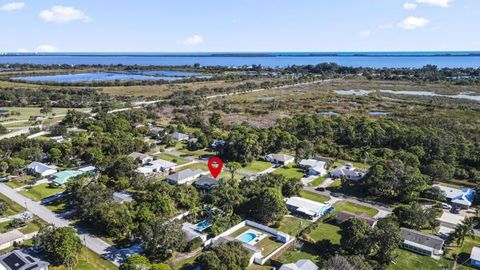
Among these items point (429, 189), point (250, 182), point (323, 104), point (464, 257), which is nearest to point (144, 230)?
point (250, 182)

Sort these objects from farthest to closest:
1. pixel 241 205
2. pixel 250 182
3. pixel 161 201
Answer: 1. pixel 250 182
2. pixel 241 205
3. pixel 161 201

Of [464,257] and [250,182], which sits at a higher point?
[250,182]

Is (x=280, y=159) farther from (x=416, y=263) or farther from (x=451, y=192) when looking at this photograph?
(x=416, y=263)

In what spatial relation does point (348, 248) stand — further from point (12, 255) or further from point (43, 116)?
point (43, 116)

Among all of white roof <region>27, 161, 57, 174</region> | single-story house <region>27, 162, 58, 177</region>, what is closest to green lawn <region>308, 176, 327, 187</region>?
single-story house <region>27, 162, 58, 177</region>

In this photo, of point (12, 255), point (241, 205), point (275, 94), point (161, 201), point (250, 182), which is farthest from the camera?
point (275, 94)

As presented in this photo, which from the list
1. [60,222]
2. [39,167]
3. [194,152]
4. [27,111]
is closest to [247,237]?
[60,222]

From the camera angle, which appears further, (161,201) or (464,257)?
(161,201)
